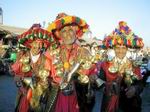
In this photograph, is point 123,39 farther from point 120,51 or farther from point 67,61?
point 67,61

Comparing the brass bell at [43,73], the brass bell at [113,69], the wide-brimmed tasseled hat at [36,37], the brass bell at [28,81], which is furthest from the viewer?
the wide-brimmed tasseled hat at [36,37]

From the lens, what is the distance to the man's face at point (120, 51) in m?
6.25

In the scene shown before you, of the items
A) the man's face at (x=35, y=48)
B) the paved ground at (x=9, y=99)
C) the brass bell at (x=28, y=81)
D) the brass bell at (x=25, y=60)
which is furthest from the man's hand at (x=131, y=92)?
the paved ground at (x=9, y=99)

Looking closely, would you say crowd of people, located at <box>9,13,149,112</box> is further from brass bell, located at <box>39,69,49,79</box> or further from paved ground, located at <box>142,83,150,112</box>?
paved ground, located at <box>142,83,150,112</box>

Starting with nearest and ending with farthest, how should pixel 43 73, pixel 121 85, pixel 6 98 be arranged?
pixel 43 73 < pixel 121 85 < pixel 6 98

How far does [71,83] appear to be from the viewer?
488 cm

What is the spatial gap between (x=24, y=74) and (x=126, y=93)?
63.9 inches

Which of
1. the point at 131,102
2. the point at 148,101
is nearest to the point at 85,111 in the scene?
the point at 131,102

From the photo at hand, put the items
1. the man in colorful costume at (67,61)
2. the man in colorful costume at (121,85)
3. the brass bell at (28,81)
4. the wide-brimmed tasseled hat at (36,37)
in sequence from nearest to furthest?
the man in colorful costume at (67,61) < the brass bell at (28,81) < the man in colorful costume at (121,85) < the wide-brimmed tasseled hat at (36,37)

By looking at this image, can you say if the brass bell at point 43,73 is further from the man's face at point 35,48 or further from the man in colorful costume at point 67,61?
the man's face at point 35,48

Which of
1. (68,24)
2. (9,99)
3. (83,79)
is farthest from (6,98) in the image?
(83,79)

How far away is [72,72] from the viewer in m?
4.88

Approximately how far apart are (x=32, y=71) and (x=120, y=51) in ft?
5.16

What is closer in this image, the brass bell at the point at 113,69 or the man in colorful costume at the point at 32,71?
the man in colorful costume at the point at 32,71
